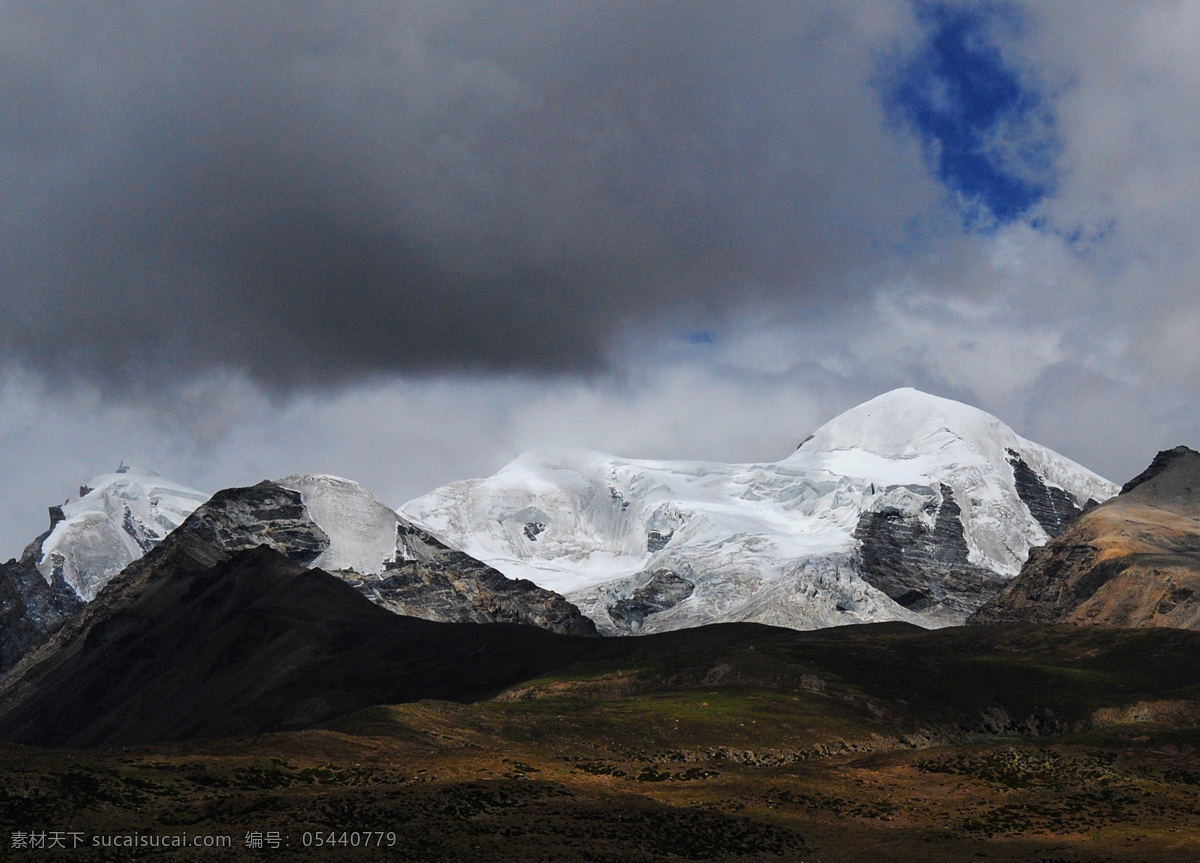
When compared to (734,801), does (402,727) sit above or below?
above

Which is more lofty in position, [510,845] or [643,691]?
[643,691]

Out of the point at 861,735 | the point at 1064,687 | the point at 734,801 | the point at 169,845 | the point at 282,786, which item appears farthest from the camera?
the point at 1064,687

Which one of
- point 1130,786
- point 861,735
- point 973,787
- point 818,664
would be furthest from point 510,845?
point 818,664

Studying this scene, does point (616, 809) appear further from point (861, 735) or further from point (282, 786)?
point (861, 735)

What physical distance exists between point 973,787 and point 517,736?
4499cm

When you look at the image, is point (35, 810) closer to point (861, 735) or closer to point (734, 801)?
point (734, 801)

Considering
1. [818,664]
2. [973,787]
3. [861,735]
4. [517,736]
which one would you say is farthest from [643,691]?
[973,787]

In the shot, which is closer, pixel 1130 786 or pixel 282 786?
pixel 282 786

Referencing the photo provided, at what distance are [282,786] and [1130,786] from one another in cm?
6365

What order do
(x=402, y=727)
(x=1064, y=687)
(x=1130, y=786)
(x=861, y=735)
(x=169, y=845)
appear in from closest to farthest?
1. (x=169, y=845)
2. (x=1130, y=786)
3. (x=402, y=727)
4. (x=861, y=735)
5. (x=1064, y=687)

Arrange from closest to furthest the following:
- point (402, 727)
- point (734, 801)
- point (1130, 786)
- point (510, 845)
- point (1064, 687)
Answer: point (510, 845) → point (734, 801) → point (1130, 786) → point (402, 727) → point (1064, 687)

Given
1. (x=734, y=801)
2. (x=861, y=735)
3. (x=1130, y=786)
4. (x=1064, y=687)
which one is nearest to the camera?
(x=734, y=801)

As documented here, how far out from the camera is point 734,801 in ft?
304

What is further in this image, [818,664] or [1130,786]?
[818,664]
